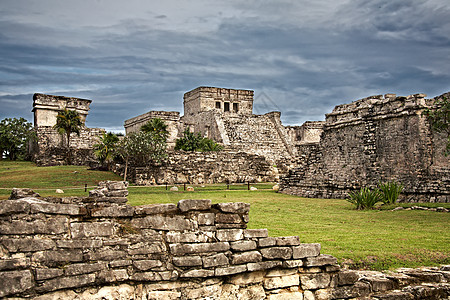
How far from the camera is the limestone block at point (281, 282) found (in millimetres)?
5848

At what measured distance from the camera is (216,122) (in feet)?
137

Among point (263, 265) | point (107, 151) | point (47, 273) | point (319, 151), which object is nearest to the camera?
point (47, 273)

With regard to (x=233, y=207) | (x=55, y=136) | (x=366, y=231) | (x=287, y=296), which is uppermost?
(x=55, y=136)

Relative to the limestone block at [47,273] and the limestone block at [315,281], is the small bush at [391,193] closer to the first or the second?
the limestone block at [315,281]

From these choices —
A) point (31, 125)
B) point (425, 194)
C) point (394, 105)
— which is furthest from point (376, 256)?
point (31, 125)

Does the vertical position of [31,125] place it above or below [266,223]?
above

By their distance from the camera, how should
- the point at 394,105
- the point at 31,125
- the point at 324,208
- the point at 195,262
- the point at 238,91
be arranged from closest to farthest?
the point at 195,262, the point at 324,208, the point at 394,105, the point at 31,125, the point at 238,91

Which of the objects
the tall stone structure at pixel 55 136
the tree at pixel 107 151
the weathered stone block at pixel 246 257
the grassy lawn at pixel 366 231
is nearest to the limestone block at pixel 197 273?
the weathered stone block at pixel 246 257

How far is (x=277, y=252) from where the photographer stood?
5840 mm

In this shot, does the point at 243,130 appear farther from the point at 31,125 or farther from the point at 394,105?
the point at 394,105

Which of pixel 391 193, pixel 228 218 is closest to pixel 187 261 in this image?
pixel 228 218

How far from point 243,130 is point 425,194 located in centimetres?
2827

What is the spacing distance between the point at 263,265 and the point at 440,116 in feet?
35.4

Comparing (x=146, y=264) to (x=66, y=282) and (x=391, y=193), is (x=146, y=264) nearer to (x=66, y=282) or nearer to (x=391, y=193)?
(x=66, y=282)
